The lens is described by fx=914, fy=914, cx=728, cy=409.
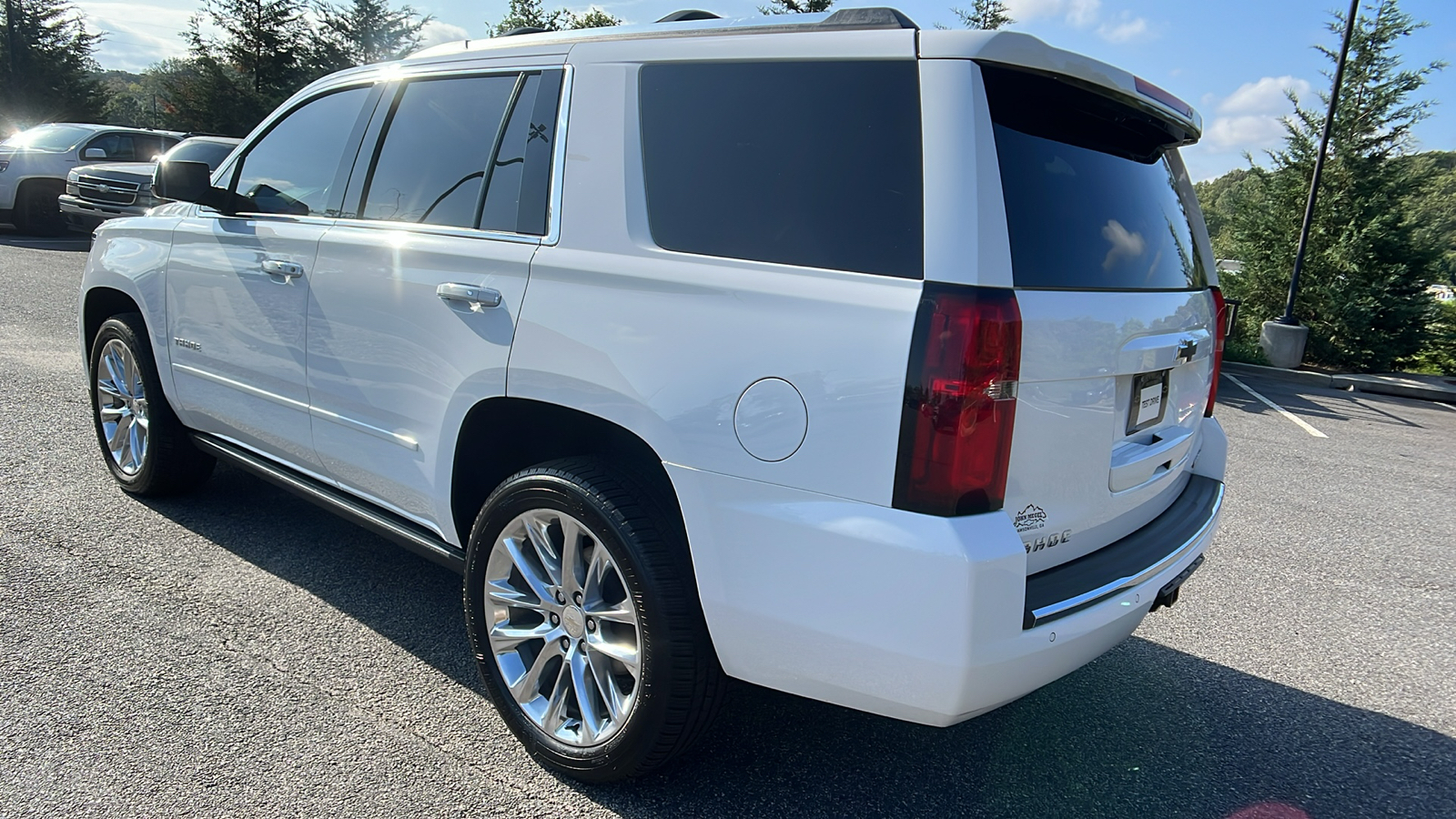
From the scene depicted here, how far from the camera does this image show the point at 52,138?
15812mm

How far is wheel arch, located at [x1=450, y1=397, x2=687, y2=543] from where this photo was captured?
240cm

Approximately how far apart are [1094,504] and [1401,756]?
1592 millimetres

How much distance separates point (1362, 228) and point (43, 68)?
37719 millimetres

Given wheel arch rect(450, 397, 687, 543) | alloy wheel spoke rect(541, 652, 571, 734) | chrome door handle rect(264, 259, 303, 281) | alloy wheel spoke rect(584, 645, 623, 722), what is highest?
chrome door handle rect(264, 259, 303, 281)

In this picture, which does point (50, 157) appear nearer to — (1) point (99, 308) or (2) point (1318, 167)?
(1) point (99, 308)

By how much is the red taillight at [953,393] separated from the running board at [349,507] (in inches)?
61.1

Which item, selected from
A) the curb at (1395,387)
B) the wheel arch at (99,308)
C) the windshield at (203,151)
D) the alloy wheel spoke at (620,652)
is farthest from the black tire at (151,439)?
the curb at (1395,387)

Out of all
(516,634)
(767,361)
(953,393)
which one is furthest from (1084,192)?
(516,634)

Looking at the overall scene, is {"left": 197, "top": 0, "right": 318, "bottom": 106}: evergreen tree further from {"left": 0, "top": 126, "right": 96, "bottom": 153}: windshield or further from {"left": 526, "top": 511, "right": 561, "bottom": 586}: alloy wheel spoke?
{"left": 526, "top": 511, "right": 561, "bottom": 586}: alloy wheel spoke

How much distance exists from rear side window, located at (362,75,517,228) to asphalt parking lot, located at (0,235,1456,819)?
147 cm

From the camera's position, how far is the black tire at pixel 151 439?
13.4ft

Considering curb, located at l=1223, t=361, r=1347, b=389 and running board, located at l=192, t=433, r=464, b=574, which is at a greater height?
running board, located at l=192, t=433, r=464, b=574

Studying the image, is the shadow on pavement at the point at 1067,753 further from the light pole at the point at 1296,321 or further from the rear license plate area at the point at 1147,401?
Result: the light pole at the point at 1296,321

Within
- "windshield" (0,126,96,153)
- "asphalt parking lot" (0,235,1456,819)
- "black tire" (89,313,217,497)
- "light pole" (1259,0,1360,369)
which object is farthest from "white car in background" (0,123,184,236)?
"light pole" (1259,0,1360,369)
